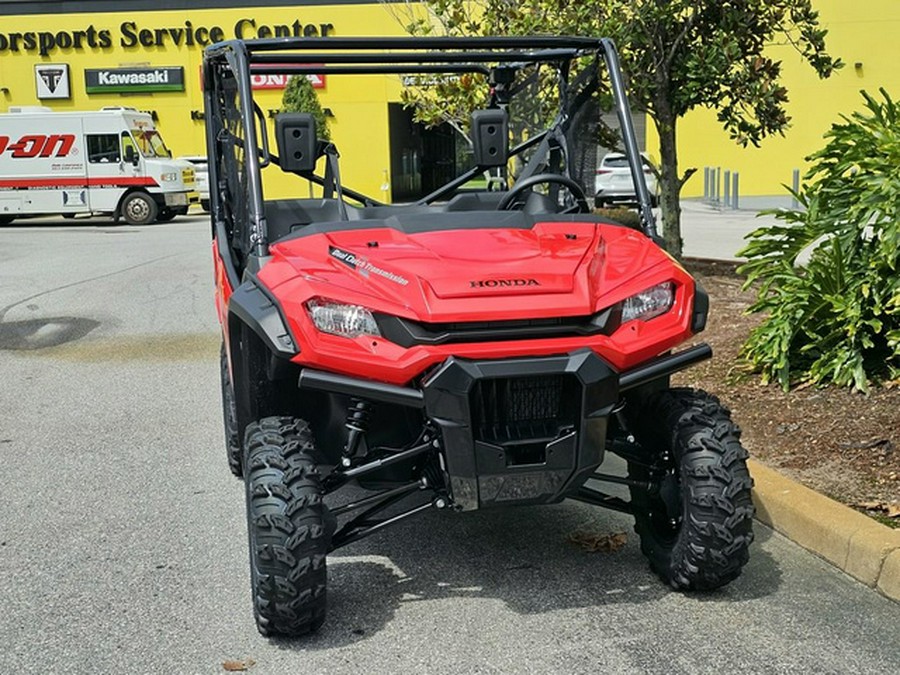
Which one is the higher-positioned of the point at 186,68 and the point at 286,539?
the point at 186,68

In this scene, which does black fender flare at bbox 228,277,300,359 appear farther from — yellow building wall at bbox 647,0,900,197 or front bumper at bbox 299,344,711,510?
yellow building wall at bbox 647,0,900,197

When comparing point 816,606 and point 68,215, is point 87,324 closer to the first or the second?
point 816,606

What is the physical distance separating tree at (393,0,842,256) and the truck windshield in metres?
16.4

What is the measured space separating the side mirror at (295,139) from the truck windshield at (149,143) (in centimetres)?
2274

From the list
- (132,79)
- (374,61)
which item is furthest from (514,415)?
(132,79)

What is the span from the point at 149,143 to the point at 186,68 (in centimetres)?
1213

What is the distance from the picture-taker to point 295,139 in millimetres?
4695

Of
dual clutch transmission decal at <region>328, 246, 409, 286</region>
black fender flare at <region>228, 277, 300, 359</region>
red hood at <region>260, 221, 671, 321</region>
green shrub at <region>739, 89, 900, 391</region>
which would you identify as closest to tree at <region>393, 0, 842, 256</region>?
green shrub at <region>739, 89, 900, 391</region>

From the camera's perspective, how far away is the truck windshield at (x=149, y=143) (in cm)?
2639

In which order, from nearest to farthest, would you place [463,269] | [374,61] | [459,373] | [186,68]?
1. [459,373]
2. [463,269]
3. [374,61]
4. [186,68]

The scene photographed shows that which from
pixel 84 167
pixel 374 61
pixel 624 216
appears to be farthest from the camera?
pixel 84 167

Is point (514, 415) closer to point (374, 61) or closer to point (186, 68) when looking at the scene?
point (374, 61)

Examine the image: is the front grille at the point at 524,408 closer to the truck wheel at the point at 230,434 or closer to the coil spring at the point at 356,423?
the coil spring at the point at 356,423

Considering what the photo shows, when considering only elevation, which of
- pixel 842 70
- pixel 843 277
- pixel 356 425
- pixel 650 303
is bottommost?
pixel 356 425
